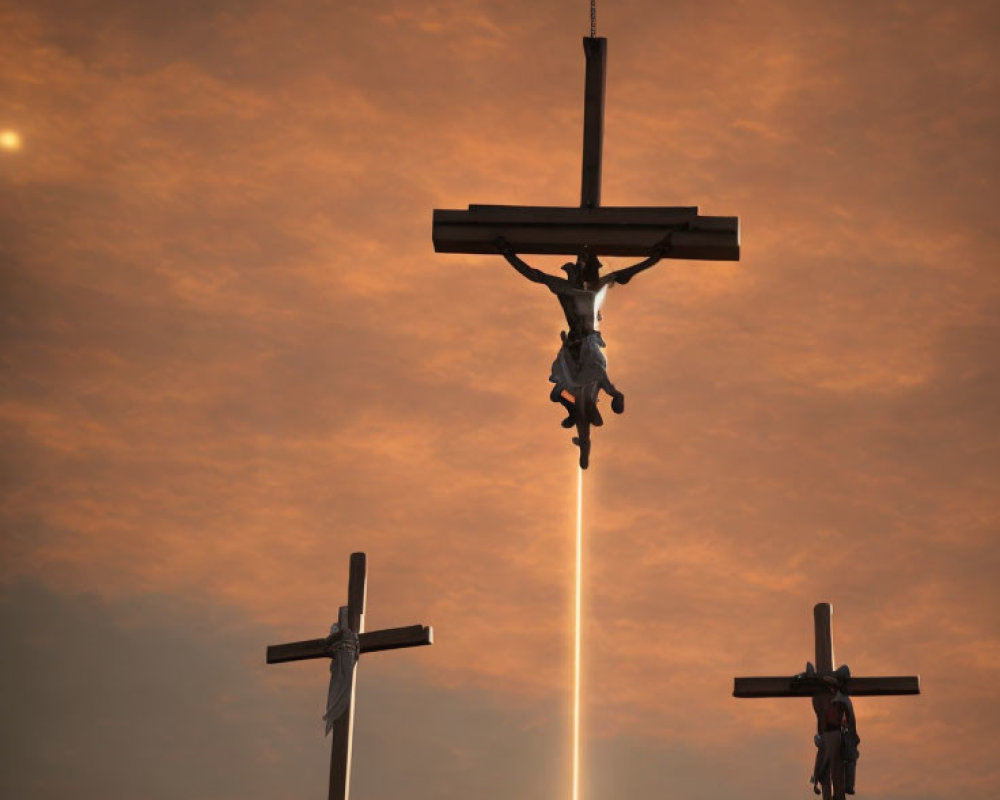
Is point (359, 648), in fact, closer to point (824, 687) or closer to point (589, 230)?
point (824, 687)

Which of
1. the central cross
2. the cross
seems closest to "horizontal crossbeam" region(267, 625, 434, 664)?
the cross

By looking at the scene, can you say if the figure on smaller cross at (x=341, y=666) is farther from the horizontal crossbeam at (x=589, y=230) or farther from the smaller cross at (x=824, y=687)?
the horizontal crossbeam at (x=589, y=230)

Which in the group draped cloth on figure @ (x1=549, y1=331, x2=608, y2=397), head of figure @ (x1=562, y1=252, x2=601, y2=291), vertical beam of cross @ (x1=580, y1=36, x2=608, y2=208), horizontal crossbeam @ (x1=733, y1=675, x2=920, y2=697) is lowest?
horizontal crossbeam @ (x1=733, y1=675, x2=920, y2=697)

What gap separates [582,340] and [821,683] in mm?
6367

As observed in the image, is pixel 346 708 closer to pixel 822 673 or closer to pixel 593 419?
pixel 822 673

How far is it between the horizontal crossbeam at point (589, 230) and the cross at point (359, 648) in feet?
18.4

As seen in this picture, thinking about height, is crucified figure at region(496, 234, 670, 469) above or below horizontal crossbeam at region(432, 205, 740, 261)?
below

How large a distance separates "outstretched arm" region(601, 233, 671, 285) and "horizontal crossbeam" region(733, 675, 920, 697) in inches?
239

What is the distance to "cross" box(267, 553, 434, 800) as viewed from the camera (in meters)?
16.8

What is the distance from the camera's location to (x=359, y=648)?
1741 cm

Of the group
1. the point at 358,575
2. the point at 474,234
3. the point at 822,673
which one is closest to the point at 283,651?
the point at 358,575

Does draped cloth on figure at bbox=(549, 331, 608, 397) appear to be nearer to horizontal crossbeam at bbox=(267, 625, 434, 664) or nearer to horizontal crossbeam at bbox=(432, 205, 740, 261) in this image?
horizontal crossbeam at bbox=(432, 205, 740, 261)

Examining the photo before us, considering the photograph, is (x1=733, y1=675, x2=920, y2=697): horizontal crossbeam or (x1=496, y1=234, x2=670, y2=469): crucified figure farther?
(x1=733, y1=675, x2=920, y2=697): horizontal crossbeam

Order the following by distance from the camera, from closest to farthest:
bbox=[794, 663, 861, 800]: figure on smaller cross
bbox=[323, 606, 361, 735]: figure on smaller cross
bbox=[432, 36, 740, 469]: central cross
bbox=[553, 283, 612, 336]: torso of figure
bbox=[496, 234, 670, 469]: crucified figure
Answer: bbox=[496, 234, 670, 469]: crucified figure < bbox=[553, 283, 612, 336]: torso of figure < bbox=[432, 36, 740, 469]: central cross < bbox=[794, 663, 861, 800]: figure on smaller cross < bbox=[323, 606, 361, 735]: figure on smaller cross
